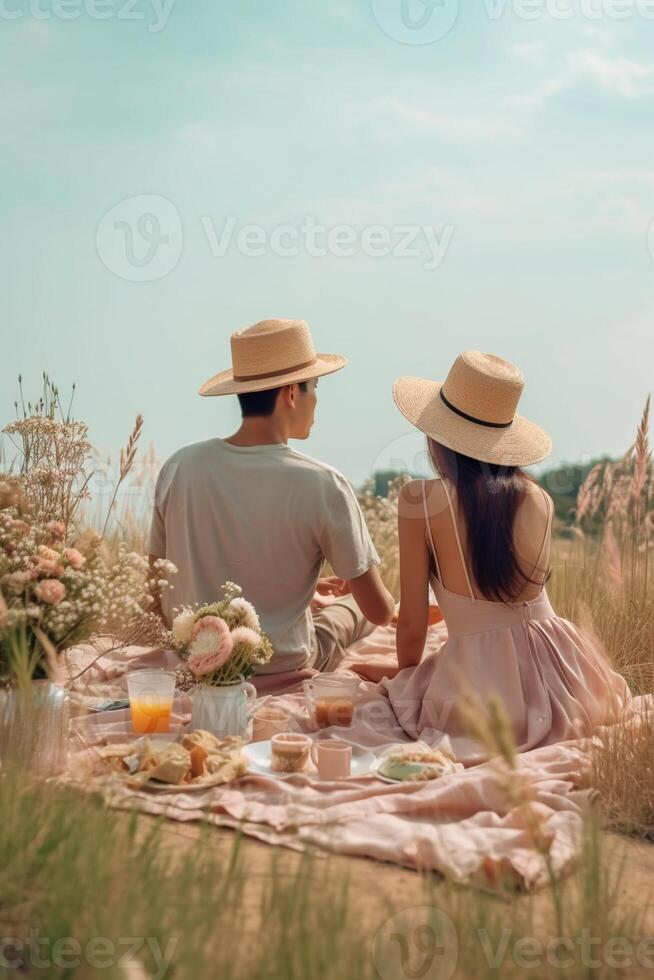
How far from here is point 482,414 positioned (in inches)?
179

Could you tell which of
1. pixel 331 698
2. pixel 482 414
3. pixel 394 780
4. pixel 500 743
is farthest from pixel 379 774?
pixel 500 743

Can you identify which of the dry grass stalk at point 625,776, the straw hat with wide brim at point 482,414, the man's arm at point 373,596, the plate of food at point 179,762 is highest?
the straw hat with wide brim at point 482,414

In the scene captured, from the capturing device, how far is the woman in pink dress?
4.30m

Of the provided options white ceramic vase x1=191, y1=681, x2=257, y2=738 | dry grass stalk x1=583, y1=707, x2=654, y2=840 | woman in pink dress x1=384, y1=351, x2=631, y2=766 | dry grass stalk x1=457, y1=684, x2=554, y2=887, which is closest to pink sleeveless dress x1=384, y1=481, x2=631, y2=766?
woman in pink dress x1=384, y1=351, x2=631, y2=766

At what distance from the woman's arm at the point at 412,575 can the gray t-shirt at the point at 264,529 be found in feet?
1.27

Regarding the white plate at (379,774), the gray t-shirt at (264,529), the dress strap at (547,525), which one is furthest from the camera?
the gray t-shirt at (264,529)

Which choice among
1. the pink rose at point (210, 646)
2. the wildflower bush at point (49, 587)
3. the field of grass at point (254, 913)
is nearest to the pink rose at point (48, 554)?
the wildflower bush at point (49, 587)

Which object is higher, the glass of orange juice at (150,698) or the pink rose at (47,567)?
the pink rose at (47,567)

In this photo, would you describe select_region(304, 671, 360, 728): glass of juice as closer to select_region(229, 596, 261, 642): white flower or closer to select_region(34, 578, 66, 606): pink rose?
select_region(229, 596, 261, 642): white flower

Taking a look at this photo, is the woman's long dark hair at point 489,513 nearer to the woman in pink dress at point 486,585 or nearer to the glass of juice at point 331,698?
the woman in pink dress at point 486,585

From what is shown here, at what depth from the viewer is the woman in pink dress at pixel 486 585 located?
4.30 meters

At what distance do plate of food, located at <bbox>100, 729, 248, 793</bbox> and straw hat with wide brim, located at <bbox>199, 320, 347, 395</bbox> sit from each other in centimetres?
171

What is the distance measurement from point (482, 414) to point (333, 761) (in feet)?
5.27

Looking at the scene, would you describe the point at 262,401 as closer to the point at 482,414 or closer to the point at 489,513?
the point at 482,414
